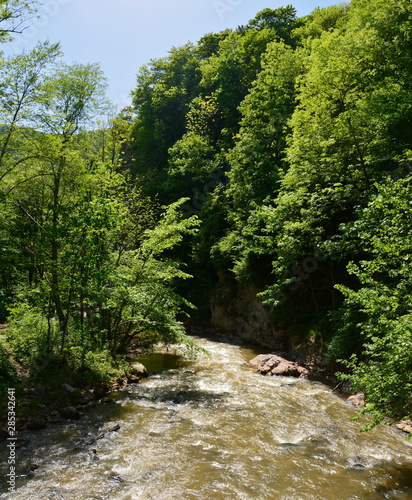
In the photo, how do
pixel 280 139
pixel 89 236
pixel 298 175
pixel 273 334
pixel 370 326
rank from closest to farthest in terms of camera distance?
pixel 370 326, pixel 89 236, pixel 298 175, pixel 273 334, pixel 280 139

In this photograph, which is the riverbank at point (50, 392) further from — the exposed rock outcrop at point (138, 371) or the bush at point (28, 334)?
the exposed rock outcrop at point (138, 371)

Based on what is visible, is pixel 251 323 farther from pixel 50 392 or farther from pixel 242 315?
pixel 50 392

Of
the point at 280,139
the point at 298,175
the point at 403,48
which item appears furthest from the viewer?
the point at 280,139

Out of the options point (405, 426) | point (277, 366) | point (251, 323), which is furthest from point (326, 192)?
point (405, 426)

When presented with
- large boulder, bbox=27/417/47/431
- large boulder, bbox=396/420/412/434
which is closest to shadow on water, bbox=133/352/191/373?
large boulder, bbox=27/417/47/431

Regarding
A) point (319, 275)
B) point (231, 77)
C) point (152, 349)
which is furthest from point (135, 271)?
point (231, 77)

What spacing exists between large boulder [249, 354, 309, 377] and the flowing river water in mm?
2103

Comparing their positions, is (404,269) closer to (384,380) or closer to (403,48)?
(384,380)

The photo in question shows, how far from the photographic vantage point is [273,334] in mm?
19438

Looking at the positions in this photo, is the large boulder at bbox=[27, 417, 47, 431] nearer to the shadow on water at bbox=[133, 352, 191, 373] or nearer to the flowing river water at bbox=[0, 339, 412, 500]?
the flowing river water at bbox=[0, 339, 412, 500]

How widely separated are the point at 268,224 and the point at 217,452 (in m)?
11.0

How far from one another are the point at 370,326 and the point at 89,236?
9414mm

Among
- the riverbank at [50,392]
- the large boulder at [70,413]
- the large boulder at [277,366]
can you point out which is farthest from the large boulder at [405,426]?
the large boulder at [70,413]

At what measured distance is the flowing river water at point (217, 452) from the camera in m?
6.67
